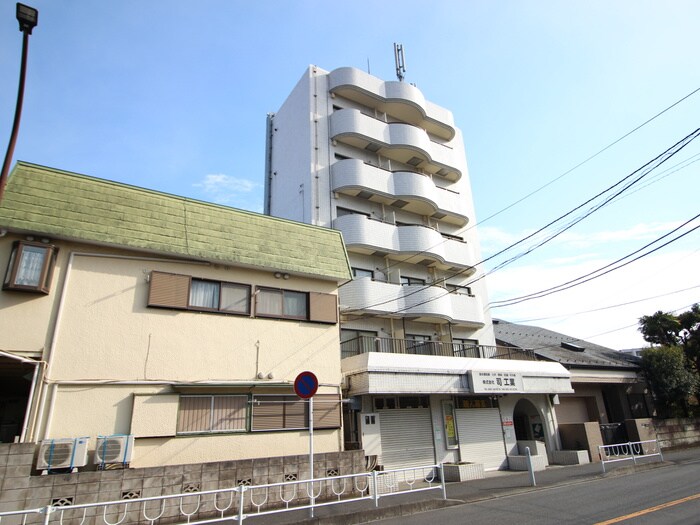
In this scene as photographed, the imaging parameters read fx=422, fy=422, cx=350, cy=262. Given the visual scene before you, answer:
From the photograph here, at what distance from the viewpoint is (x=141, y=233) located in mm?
11625

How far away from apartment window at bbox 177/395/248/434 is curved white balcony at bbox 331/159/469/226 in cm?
1275

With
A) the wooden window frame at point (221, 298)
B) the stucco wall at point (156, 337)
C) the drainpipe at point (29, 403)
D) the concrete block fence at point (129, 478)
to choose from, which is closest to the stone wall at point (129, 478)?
the concrete block fence at point (129, 478)

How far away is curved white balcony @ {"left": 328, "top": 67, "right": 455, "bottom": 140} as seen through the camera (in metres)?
24.0

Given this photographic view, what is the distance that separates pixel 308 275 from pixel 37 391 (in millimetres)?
7705

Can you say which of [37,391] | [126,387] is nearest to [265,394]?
[126,387]

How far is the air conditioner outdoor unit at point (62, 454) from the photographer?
29.1ft

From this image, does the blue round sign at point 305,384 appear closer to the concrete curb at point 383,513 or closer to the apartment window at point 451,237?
the concrete curb at point 383,513

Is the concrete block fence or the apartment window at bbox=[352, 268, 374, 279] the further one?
the apartment window at bbox=[352, 268, 374, 279]

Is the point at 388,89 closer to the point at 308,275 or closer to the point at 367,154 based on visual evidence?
the point at 367,154

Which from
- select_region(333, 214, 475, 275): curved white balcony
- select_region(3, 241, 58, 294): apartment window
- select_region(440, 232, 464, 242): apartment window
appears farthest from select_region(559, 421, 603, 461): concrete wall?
select_region(3, 241, 58, 294): apartment window

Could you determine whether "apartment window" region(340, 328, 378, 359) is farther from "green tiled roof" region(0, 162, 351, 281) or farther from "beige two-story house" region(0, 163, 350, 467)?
"green tiled roof" region(0, 162, 351, 281)

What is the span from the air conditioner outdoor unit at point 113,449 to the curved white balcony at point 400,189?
15.0 m

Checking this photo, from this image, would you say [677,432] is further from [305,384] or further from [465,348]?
[305,384]

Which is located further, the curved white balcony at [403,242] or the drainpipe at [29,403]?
the curved white balcony at [403,242]
